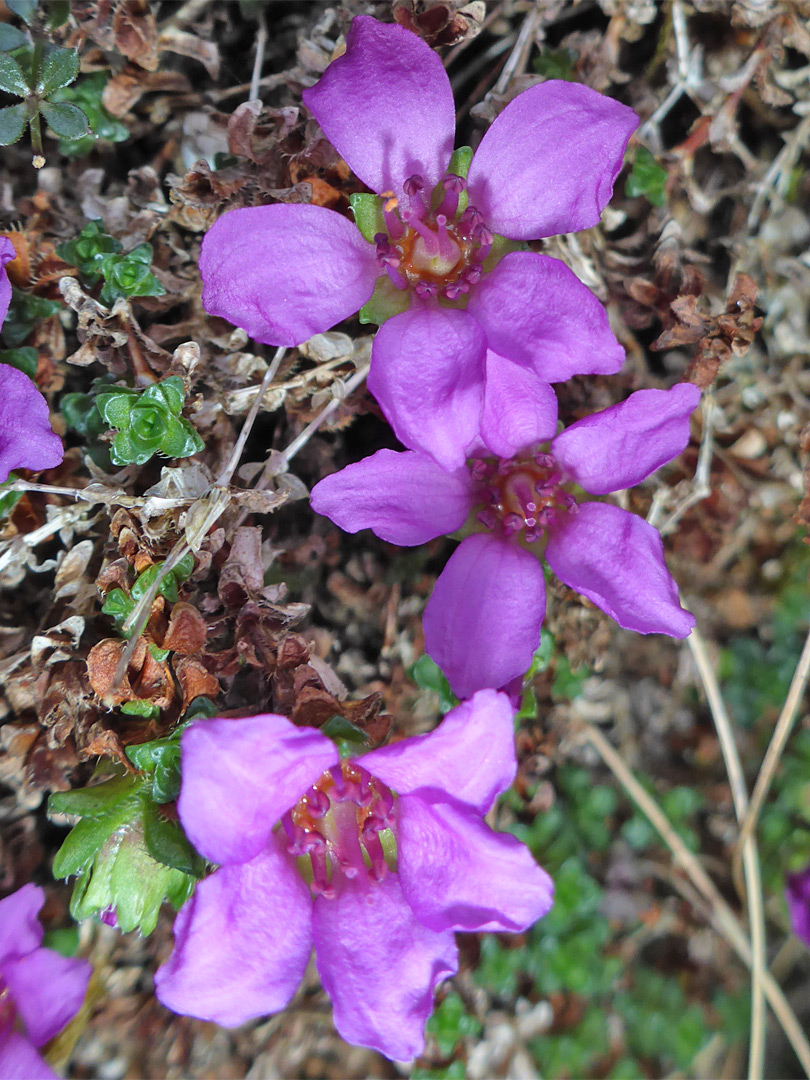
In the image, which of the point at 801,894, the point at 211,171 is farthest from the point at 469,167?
the point at 801,894

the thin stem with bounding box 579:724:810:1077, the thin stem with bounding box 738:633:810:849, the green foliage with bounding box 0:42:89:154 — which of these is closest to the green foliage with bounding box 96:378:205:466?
the green foliage with bounding box 0:42:89:154

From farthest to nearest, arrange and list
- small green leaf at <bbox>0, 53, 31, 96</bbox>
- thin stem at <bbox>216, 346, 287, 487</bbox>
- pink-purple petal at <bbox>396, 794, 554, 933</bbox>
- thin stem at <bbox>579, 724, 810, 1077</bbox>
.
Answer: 1. thin stem at <bbox>579, 724, 810, 1077</bbox>
2. thin stem at <bbox>216, 346, 287, 487</bbox>
3. small green leaf at <bbox>0, 53, 31, 96</bbox>
4. pink-purple petal at <bbox>396, 794, 554, 933</bbox>

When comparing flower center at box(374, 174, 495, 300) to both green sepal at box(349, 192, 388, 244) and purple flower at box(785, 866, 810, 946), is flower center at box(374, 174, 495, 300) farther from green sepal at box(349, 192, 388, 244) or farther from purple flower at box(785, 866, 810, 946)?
purple flower at box(785, 866, 810, 946)

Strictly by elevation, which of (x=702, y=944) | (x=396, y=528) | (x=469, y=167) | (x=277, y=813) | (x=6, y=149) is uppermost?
(x=469, y=167)

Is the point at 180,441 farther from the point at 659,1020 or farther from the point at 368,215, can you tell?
the point at 659,1020

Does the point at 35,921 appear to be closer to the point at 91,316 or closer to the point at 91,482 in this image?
the point at 91,482

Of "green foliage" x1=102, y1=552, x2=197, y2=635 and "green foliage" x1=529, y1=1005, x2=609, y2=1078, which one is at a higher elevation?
"green foliage" x1=102, y1=552, x2=197, y2=635

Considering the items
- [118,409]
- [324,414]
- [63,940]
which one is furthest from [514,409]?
[63,940]
